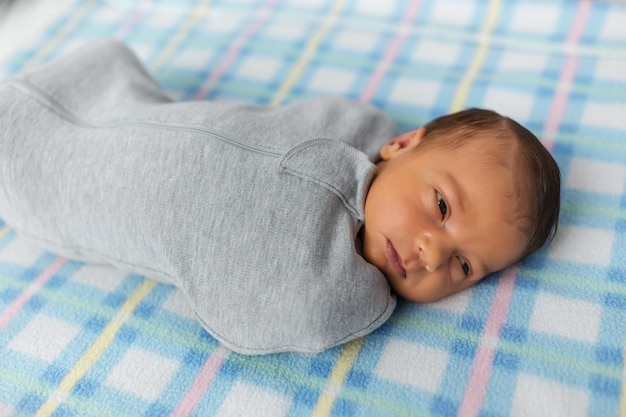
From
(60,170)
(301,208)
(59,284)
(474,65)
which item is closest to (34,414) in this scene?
(59,284)

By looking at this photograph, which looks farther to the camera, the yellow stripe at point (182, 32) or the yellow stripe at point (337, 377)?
the yellow stripe at point (182, 32)

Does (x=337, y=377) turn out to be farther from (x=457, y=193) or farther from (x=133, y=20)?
(x=133, y=20)

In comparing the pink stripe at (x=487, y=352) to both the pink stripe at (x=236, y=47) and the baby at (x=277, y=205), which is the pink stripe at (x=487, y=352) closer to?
the baby at (x=277, y=205)

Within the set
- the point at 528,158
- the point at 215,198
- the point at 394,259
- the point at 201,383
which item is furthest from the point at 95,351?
the point at 528,158

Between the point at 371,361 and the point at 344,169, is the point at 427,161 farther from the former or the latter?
the point at 371,361

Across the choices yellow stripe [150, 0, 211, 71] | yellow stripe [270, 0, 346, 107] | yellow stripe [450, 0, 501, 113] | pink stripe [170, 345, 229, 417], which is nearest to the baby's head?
pink stripe [170, 345, 229, 417]

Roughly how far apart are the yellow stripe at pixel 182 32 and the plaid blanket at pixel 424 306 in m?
0.01

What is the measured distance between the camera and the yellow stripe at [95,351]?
964 mm

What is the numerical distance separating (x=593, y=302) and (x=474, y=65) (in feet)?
2.39

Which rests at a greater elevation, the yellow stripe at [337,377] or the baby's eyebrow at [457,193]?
the baby's eyebrow at [457,193]

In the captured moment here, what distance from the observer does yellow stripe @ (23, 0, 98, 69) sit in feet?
5.51

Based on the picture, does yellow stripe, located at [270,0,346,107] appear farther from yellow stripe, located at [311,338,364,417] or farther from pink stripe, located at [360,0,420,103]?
yellow stripe, located at [311,338,364,417]

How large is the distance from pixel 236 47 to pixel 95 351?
0.96 metres

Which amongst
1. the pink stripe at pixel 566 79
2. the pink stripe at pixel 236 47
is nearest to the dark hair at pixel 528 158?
the pink stripe at pixel 566 79
